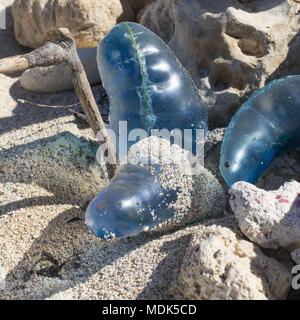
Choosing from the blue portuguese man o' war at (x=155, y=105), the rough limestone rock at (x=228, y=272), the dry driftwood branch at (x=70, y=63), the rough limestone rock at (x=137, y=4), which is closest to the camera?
the rough limestone rock at (x=228, y=272)

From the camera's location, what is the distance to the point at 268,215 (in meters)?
1.99

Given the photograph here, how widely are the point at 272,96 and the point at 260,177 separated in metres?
0.27

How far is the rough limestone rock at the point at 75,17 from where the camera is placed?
3.14m

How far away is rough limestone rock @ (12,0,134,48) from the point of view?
3141 millimetres

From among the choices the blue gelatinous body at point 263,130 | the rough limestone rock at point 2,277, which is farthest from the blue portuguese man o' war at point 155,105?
the rough limestone rock at point 2,277

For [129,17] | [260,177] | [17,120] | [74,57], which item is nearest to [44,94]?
[17,120]

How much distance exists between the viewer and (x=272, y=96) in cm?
242

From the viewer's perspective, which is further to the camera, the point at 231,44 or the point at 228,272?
the point at 231,44

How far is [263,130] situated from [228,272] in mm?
700

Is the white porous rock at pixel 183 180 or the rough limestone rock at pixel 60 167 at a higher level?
the white porous rock at pixel 183 180

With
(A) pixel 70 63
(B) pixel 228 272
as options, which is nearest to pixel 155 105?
(A) pixel 70 63

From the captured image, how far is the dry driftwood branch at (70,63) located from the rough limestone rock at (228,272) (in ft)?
2.20

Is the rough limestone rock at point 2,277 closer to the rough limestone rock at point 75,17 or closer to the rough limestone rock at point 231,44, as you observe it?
the rough limestone rock at point 231,44

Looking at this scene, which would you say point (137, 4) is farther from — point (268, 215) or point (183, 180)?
point (268, 215)
